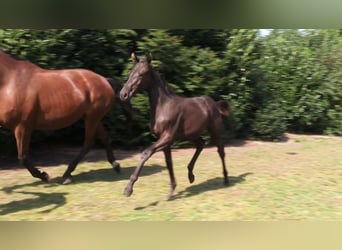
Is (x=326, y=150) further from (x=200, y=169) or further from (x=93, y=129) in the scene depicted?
(x=93, y=129)

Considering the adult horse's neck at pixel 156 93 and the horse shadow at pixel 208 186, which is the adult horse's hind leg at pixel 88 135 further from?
the horse shadow at pixel 208 186

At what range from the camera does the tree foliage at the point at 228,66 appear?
24.9ft

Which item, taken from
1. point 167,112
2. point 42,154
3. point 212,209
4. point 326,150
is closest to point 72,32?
point 42,154

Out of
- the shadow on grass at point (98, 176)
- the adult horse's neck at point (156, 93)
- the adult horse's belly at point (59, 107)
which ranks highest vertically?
the adult horse's neck at point (156, 93)

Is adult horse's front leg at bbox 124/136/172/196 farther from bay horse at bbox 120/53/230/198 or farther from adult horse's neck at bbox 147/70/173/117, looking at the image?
adult horse's neck at bbox 147/70/173/117

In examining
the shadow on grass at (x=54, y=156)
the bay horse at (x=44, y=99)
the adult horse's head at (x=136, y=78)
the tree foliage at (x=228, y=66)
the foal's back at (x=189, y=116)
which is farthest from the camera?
the tree foliage at (x=228, y=66)

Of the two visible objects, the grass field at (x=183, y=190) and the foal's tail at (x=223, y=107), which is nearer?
the grass field at (x=183, y=190)

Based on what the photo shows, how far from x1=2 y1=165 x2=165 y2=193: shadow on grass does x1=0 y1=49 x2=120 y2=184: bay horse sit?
21 cm

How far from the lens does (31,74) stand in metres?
5.62

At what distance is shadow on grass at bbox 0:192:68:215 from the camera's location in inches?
196

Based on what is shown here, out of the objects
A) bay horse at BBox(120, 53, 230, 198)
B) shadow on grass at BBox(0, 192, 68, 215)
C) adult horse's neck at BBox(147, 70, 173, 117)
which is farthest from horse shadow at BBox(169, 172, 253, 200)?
shadow on grass at BBox(0, 192, 68, 215)

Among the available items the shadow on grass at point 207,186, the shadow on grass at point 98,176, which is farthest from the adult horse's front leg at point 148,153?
the shadow on grass at point 98,176

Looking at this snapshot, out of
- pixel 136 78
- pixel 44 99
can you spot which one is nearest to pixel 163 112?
pixel 136 78

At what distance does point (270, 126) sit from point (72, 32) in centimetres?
515
